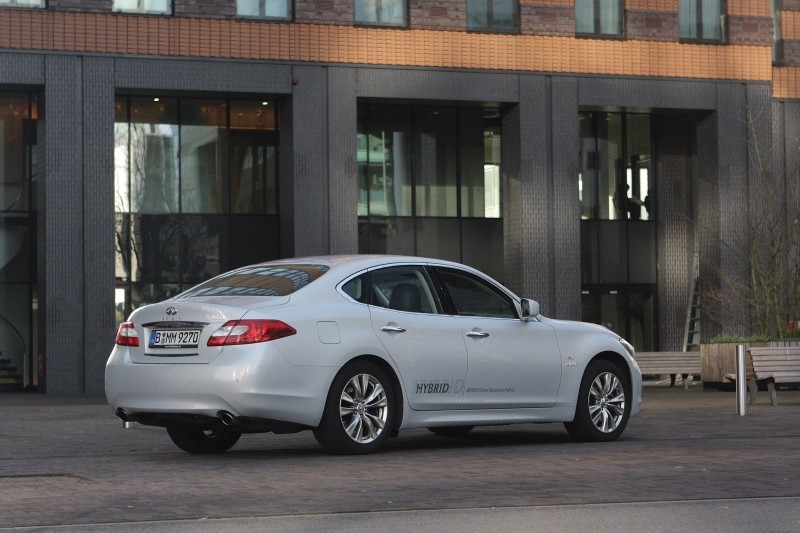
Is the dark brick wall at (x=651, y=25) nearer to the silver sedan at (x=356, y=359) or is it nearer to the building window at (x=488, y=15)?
the building window at (x=488, y=15)

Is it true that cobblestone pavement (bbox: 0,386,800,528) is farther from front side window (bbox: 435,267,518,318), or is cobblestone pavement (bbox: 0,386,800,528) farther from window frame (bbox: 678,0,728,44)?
window frame (bbox: 678,0,728,44)

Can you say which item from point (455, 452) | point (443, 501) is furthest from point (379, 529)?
point (455, 452)

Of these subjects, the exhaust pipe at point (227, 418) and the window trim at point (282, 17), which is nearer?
the exhaust pipe at point (227, 418)

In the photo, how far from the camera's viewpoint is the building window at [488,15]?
102 ft

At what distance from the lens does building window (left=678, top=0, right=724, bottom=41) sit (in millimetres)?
32750

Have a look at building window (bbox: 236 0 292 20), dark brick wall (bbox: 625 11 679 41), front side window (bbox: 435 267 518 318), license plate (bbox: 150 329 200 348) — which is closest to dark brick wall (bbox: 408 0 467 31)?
building window (bbox: 236 0 292 20)

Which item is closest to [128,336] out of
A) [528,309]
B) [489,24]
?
[528,309]

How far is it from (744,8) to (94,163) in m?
14.5

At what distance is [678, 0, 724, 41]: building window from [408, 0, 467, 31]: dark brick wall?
5196 mm

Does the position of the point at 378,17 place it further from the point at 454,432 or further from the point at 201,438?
the point at 201,438

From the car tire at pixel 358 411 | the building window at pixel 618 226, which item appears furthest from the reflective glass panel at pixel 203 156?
the car tire at pixel 358 411

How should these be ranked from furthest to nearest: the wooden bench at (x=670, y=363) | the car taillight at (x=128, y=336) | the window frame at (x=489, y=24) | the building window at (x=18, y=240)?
the window frame at (x=489, y=24), the building window at (x=18, y=240), the wooden bench at (x=670, y=363), the car taillight at (x=128, y=336)

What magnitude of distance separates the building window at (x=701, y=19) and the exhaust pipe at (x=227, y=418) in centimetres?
2414

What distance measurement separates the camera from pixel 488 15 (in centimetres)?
3120
